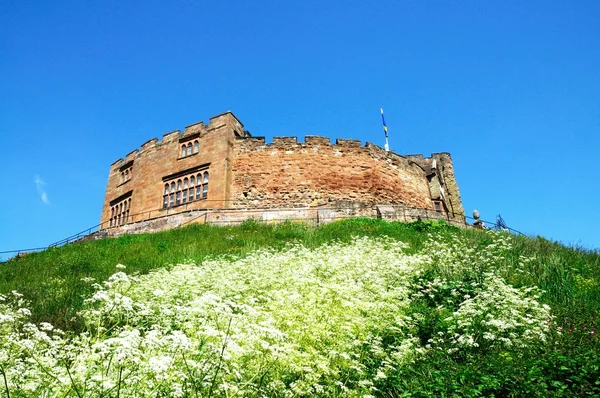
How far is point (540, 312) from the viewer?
6.26m

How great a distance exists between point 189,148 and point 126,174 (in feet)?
19.8

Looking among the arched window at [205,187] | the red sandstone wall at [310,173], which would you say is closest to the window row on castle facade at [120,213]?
the arched window at [205,187]

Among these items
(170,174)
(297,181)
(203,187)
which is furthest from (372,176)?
(170,174)

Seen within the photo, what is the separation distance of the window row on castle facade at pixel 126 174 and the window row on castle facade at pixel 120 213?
1.64 m

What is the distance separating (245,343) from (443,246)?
8011 millimetres

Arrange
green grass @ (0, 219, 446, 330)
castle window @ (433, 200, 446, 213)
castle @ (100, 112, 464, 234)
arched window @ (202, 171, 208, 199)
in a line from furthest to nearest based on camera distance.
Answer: castle window @ (433, 200, 446, 213), arched window @ (202, 171, 208, 199), castle @ (100, 112, 464, 234), green grass @ (0, 219, 446, 330)

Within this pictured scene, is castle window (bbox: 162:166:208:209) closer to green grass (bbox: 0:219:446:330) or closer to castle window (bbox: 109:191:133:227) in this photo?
castle window (bbox: 109:191:133:227)

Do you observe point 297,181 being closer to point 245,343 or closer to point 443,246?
point 443,246

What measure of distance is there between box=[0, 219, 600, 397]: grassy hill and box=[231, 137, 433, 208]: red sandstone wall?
41.4 feet

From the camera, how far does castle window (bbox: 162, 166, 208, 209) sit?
24.4 m

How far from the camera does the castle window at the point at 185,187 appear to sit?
2444 cm

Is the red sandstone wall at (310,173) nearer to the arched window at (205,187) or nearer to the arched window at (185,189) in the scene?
the arched window at (205,187)

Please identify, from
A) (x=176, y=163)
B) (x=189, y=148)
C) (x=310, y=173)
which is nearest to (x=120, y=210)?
(x=176, y=163)

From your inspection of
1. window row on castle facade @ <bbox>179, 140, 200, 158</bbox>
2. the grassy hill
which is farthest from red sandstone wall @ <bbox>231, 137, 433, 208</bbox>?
the grassy hill
